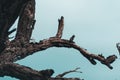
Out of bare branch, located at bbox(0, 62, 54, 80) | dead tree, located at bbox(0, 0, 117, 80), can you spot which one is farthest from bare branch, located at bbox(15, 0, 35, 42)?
bare branch, located at bbox(0, 62, 54, 80)

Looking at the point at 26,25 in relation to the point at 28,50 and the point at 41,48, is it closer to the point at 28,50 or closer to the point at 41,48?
the point at 28,50

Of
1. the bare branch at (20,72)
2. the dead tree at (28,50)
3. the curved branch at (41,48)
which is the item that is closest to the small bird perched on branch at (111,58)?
the dead tree at (28,50)

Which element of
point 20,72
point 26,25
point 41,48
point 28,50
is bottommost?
point 20,72

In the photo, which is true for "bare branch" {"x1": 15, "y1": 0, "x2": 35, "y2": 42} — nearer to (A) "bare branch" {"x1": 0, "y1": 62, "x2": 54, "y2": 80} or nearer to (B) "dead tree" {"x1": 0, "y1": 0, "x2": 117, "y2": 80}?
(B) "dead tree" {"x1": 0, "y1": 0, "x2": 117, "y2": 80}

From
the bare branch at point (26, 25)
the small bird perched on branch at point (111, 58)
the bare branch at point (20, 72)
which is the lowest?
the bare branch at point (20, 72)

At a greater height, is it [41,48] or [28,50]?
[41,48]

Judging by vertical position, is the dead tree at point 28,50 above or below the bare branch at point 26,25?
below

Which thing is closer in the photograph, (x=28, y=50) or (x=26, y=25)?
(x=28, y=50)

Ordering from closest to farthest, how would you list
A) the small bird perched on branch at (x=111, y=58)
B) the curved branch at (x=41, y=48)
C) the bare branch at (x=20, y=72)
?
the bare branch at (x=20, y=72) < the small bird perched on branch at (x=111, y=58) < the curved branch at (x=41, y=48)

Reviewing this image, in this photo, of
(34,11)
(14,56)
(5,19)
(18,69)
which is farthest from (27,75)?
(5,19)

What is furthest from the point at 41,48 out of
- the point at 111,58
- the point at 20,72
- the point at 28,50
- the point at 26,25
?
the point at 111,58

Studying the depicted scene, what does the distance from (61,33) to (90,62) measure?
1542 millimetres

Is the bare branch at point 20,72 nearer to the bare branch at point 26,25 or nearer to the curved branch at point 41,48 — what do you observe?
the curved branch at point 41,48

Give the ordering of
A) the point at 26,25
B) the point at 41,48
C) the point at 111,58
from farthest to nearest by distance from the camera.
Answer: the point at 26,25, the point at 41,48, the point at 111,58
